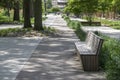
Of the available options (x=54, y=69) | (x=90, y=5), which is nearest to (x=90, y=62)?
(x=54, y=69)

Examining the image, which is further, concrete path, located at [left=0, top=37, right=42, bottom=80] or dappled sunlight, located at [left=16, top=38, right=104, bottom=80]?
concrete path, located at [left=0, top=37, right=42, bottom=80]

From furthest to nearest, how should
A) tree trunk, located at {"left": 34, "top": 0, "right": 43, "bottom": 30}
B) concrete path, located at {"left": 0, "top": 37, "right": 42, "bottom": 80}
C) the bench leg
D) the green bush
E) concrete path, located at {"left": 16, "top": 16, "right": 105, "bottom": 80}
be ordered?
tree trunk, located at {"left": 34, "top": 0, "right": 43, "bottom": 30}, the bench leg, concrete path, located at {"left": 0, "top": 37, "right": 42, "bottom": 80}, concrete path, located at {"left": 16, "top": 16, "right": 105, "bottom": 80}, the green bush

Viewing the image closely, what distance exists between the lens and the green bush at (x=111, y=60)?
7.07 meters

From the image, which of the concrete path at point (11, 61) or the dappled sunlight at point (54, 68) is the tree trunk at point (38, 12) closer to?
the concrete path at point (11, 61)

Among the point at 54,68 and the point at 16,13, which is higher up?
the point at 54,68

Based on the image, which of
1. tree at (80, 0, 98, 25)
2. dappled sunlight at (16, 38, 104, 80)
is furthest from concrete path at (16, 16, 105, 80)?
tree at (80, 0, 98, 25)

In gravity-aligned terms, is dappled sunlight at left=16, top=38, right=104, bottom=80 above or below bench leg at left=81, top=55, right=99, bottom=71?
below

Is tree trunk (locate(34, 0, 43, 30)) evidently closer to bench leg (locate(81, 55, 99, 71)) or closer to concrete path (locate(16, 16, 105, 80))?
concrete path (locate(16, 16, 105, 80))

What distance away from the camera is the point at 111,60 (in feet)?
26.0

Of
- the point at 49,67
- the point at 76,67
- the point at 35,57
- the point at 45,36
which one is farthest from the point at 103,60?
the point at 45,36

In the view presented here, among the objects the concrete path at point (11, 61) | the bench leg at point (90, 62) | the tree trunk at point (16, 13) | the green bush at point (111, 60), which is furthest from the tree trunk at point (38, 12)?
the tree trunk at point (16, 13)

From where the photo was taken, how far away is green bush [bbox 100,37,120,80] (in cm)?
707

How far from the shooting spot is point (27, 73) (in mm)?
9352

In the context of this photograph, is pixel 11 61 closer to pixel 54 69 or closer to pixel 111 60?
pixel 54 69
